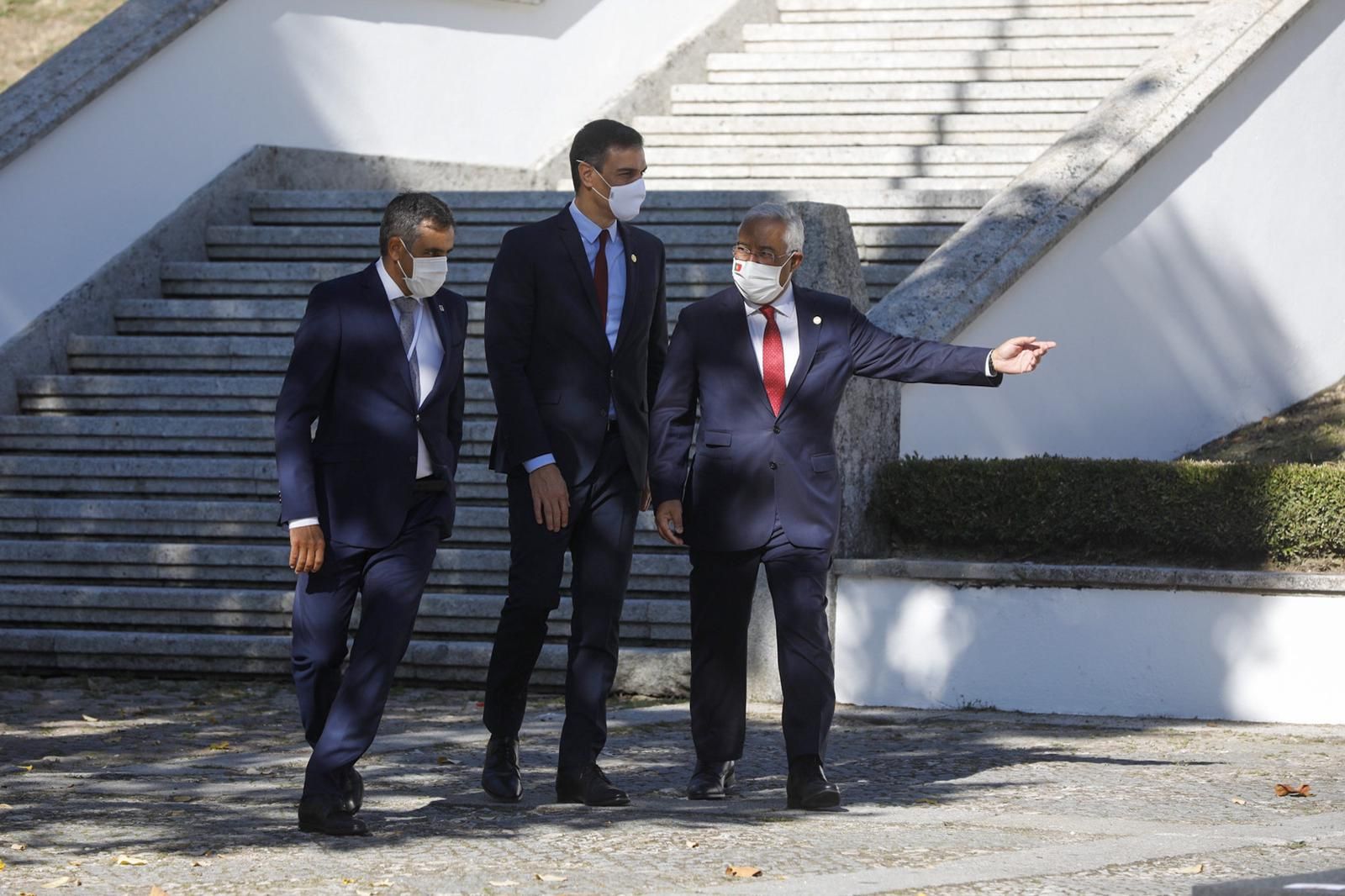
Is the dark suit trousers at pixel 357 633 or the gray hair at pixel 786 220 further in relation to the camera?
the gray hair at pixel 786 220

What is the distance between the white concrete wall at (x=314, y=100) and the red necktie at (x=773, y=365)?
256 inches

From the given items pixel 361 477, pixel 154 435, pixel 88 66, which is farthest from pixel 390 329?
pixel 88 66

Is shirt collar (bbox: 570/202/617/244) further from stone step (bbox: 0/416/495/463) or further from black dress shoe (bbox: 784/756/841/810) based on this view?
stone step (bbox: 0/416/495/463)

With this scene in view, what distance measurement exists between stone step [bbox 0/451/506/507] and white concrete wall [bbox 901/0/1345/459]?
90.0 inches

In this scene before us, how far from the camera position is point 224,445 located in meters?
10.8

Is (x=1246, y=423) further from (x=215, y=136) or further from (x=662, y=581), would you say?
(x=215, y=136)

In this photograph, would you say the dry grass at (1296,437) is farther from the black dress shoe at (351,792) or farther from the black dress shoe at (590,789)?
the black dress shoe at (351,792)

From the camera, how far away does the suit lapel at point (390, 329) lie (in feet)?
19.7

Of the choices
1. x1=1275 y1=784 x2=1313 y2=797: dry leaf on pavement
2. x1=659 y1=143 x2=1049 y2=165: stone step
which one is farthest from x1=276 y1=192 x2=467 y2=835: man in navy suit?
x1=659 y1=143 x2=1049 y2=165: stone step

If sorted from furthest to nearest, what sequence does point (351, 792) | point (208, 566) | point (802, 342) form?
point (208, 566) < point (802, 342) < point (351, 792)

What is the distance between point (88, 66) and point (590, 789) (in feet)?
25.2

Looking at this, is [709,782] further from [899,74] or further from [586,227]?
[899,74]

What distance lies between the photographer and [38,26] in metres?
20.6

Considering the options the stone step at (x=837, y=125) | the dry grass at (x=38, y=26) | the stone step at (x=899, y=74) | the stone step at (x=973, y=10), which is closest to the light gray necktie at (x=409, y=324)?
the stone step at (x=837, y=125)
